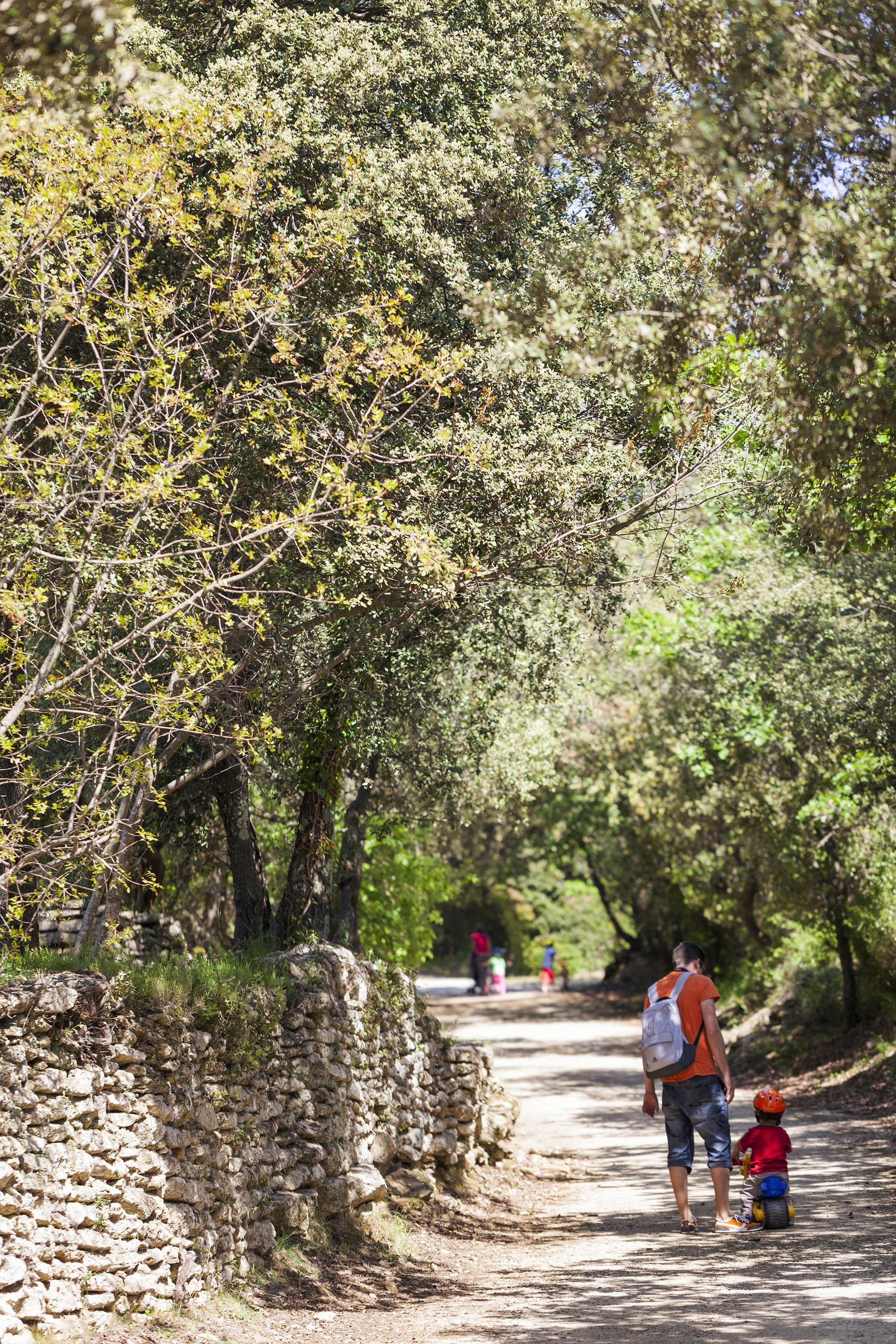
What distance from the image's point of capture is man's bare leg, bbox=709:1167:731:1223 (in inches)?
313

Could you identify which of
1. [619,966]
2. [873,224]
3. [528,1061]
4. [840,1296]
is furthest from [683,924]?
[873,224]

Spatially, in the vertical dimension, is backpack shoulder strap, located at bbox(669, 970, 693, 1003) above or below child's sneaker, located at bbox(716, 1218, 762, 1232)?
above

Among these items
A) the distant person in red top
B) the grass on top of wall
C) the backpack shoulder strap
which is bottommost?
the distant person in red top

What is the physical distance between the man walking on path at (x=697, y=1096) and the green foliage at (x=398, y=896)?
10355mm

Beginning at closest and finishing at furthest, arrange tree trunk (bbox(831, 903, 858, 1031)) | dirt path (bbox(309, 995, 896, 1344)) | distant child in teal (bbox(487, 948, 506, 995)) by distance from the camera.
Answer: dirt path (bbox(309, 995, 896, 1344))
tree trunk (bbox(831, 903, 858, 1031))
distant child in teal (bbox(487, 948, 506, 995))

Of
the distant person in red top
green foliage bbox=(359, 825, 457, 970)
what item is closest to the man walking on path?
the distant person in red top

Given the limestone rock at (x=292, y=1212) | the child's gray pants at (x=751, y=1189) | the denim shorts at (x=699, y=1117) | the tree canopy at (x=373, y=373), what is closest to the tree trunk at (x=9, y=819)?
the tree canopy at (x=373, y=373)

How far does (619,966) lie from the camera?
3594 cm

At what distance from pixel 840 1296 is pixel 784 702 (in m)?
9.44

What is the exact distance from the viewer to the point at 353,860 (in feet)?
45.8

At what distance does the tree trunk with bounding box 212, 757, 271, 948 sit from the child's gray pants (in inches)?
172

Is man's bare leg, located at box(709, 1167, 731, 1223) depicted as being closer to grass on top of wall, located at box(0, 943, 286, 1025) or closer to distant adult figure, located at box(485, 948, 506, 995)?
grass on top of wall, located at box(0, 943, 286, 1025)

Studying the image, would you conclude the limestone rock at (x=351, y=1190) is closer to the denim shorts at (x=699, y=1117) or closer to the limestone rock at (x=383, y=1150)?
the limestone rock at (x=383, y=1150)

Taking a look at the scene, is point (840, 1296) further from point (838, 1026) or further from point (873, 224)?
point (838, 1026)
